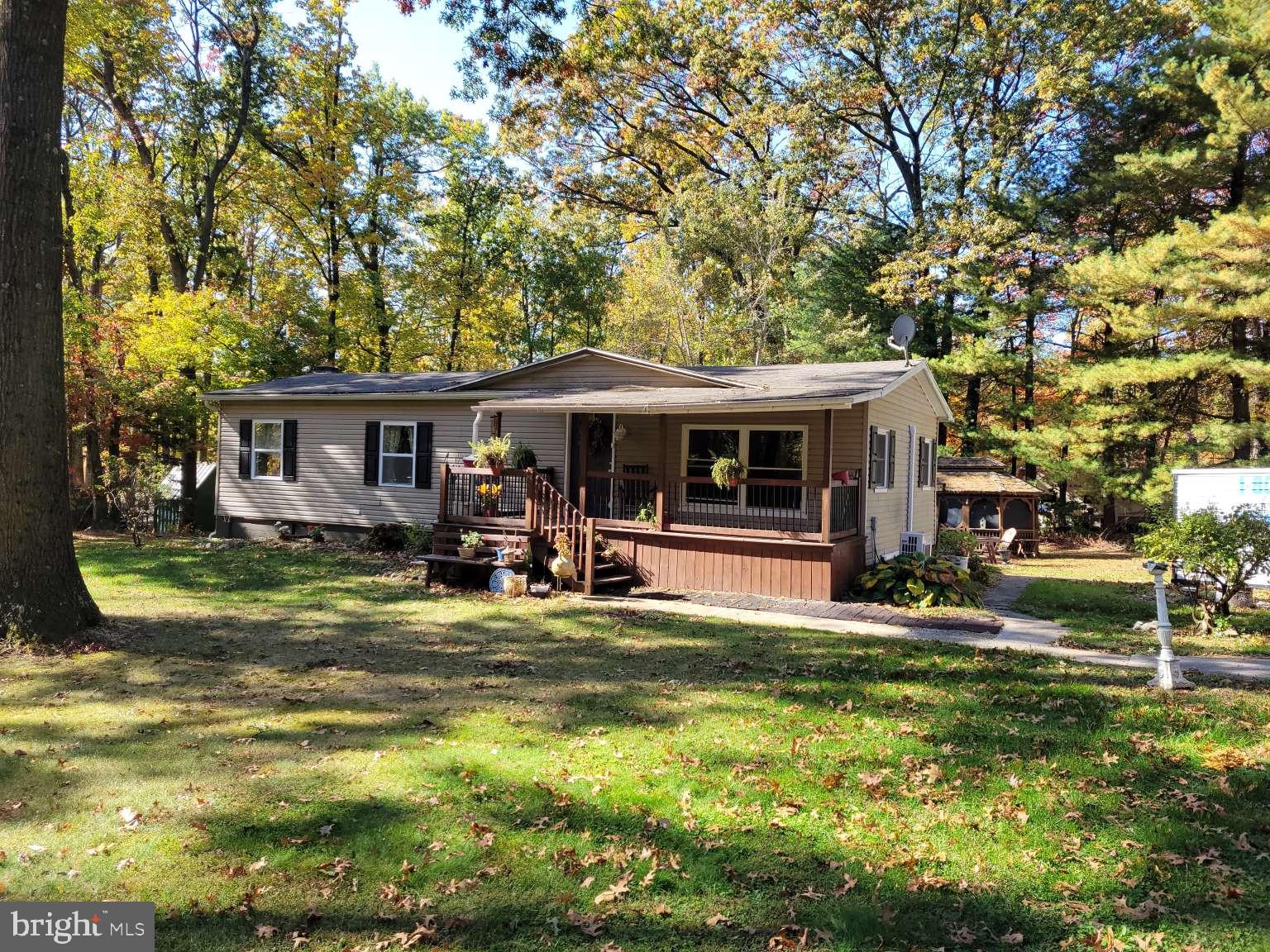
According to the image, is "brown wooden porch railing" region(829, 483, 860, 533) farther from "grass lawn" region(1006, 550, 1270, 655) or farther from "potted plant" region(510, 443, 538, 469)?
"potted plant" region(510, 443, 538, 469)

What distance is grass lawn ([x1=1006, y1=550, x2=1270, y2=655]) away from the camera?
28.5 feet

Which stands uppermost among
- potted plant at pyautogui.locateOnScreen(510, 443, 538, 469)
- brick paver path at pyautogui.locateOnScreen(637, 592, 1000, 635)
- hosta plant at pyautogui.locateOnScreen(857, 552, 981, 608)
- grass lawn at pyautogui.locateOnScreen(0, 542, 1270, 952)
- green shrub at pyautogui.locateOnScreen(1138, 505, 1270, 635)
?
potted plant at pyautogui.locateOnScreen(510, 443, 538, 469)

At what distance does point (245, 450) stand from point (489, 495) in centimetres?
915

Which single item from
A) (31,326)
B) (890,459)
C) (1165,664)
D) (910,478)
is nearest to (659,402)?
(890,459)

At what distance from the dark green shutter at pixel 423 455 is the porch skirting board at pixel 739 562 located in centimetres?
523

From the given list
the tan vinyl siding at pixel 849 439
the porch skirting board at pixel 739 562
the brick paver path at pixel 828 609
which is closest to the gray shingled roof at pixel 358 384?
the porch skirting board at pixel 739 562

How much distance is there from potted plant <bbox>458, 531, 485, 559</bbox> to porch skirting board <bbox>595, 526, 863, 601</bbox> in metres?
2.04

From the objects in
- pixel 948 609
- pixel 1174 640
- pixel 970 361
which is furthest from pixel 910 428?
pixel 970 361

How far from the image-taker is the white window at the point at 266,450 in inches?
701

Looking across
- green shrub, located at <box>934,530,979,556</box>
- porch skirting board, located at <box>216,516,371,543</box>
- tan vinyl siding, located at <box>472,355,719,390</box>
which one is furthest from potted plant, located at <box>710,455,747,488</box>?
porch skirting board, located at <box>216,516,371,543</box>

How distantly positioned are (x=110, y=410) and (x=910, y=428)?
785 inches

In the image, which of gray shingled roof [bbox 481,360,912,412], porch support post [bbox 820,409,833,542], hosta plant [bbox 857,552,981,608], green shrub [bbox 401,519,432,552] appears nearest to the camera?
porch support post [bbox 820,409,833,542]

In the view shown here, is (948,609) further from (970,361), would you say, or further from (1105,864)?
(970,361)

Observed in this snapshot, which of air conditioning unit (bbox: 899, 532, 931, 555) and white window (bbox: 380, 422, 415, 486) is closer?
air conditioning unit (bbox: 899, 532, 931, 555)
